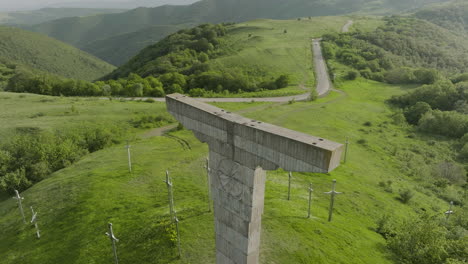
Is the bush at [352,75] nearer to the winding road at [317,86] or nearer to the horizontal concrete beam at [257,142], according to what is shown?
the winding road at [317,86]

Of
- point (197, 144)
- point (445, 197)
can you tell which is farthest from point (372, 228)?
point (197, 144)

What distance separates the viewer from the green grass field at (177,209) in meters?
22.8

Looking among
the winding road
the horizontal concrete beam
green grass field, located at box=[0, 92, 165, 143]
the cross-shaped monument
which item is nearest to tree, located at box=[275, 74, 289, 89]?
Result: the winding road

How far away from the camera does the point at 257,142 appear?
13.5 meters

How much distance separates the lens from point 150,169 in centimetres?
3794

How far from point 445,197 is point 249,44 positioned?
339 ft

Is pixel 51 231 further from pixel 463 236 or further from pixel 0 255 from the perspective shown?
pixel 463 236

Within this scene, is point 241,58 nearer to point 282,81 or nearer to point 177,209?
point 282,81

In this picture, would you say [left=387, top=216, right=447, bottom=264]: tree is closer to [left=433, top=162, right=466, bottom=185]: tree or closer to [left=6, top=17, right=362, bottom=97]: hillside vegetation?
[left=433, top=162, right=466, bottom=185]: tree

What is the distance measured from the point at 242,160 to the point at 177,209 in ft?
49.7

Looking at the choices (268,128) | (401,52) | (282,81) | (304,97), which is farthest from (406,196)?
(401,52)

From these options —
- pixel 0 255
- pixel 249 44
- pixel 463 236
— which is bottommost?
pixel 0 255

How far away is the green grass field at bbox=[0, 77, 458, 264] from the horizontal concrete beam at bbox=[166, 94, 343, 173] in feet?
34.2

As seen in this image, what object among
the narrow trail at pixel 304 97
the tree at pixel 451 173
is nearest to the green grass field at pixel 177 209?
the narrow trail at pixel 304 97
